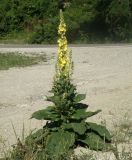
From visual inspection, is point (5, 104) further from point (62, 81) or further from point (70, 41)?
point (70, 41)

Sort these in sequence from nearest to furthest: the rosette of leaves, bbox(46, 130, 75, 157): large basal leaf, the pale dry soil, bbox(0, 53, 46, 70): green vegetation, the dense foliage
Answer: bbox(46, 130, 75, 157): large basal leaf, the rosette of leaves, the pale dry soil, bbox(0, 53, 46, 70): green vegetation, the dense foliage

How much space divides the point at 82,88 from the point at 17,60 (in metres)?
9.15

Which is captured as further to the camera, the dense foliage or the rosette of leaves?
the dense foliage

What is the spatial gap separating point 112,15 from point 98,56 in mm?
11053

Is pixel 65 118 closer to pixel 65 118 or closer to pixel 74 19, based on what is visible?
pixel 65 118

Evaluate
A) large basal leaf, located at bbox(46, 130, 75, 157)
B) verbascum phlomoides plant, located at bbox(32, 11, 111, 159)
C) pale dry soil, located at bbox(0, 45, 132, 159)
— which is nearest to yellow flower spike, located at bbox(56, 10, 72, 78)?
verbascum phlomoides plant, located at bbox(32, 11, 111, 159)

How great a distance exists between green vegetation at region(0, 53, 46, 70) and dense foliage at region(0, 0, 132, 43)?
9.97 m

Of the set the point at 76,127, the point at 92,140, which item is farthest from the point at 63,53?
the point at 92,140

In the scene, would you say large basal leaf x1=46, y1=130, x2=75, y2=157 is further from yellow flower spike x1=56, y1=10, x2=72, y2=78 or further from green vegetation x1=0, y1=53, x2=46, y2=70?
green vegetation x1=0, y1=53, x2=46, y2=70

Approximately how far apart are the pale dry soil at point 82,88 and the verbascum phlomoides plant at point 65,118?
103 cm

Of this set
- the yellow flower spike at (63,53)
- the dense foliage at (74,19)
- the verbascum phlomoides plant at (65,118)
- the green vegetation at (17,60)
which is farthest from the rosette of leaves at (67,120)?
the dense foliage at (74,19)

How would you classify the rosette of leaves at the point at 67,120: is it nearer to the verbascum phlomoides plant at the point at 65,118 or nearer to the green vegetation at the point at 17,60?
the verbascum phlomoides plant at the point at 65,118

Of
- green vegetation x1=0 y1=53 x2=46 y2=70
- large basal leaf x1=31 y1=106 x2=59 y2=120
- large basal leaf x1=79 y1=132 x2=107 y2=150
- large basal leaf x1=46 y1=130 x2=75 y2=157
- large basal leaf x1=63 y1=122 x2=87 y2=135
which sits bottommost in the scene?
green vegetation x1=0 y1=53 x2=46 y2=70

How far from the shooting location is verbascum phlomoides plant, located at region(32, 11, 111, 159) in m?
7.73
